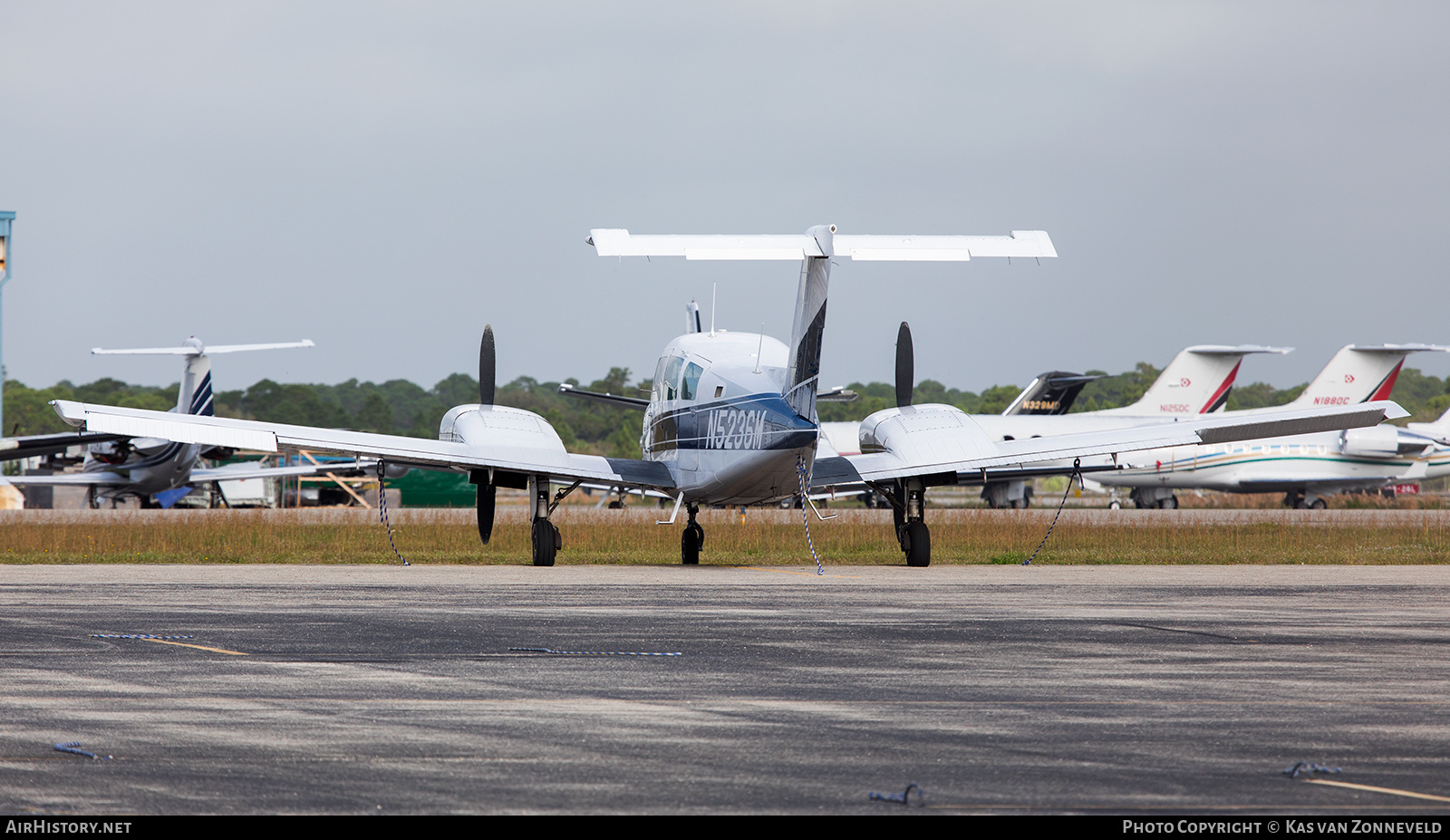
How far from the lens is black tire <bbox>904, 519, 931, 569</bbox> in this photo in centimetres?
2173

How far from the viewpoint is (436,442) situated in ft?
69.3

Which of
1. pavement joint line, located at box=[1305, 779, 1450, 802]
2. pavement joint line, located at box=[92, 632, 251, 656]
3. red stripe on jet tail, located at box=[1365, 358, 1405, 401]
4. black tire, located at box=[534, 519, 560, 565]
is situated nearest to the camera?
pavement joint line, located at box=[1305, 779, 1450, 802]

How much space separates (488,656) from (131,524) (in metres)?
26.2

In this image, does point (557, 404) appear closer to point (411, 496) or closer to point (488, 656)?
point (411, 496)

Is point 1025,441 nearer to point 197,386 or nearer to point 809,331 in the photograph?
point 809,331

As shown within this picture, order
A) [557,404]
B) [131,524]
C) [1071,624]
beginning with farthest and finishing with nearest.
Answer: [557,404], [131,524], [1071,624]

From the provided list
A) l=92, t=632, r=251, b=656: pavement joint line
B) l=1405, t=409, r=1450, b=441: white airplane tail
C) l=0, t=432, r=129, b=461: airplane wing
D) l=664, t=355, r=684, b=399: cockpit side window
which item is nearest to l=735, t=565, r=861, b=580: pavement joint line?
l=664, t=355, r=684, b=399: cockpit side window

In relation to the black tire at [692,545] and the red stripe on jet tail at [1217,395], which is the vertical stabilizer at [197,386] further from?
the red stripe on jet tail at [1217,395]

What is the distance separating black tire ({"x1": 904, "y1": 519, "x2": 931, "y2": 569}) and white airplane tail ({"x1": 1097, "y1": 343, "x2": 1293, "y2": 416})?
1911 inches

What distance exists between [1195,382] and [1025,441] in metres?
50.5

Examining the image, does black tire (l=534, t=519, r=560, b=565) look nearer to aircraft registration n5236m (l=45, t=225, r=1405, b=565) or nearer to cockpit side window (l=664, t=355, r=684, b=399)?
aircraft registration n5236m (l=45, t=225, r=1405, b=565)

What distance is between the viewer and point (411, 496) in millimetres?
69438

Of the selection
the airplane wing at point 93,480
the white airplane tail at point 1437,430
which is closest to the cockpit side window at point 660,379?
the airplane wing at point 93,480
